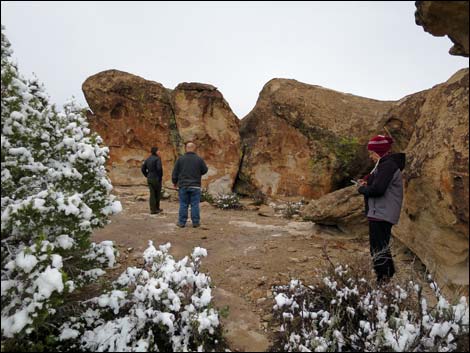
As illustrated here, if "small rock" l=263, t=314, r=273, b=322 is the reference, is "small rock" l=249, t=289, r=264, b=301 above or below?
above

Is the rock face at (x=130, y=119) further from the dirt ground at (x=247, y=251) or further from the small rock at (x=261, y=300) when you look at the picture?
the small rock at (x=261, y=300)

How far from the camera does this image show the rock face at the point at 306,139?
9.70m

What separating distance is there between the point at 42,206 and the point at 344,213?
15.8 ft

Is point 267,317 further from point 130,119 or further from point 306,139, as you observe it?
point 130,119

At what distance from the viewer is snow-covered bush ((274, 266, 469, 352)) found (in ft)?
9.32

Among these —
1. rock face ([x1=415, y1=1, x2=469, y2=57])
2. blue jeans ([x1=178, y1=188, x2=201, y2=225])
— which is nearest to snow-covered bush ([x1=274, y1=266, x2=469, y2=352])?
rock face ([x1=415, y1=1, x2=469, y2=57])

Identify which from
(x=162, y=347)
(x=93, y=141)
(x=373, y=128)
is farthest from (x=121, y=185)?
(x=162, y=347)

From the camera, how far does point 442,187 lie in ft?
11.5

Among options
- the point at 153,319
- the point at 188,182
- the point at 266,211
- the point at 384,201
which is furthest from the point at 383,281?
the point at 266,211

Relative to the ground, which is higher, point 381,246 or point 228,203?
point 381,246

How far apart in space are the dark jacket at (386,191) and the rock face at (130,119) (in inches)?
334

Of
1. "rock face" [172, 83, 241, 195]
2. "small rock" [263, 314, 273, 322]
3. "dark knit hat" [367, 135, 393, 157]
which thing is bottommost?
"small rock" [263, 314, 273, 322]

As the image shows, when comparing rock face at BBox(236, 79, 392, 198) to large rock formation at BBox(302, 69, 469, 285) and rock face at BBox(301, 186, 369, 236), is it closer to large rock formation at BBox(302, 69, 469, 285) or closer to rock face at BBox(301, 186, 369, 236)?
rock face at BBox(301, 186, 369, 236)

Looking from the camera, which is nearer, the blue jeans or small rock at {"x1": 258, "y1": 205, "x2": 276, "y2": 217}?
the blue jeans
